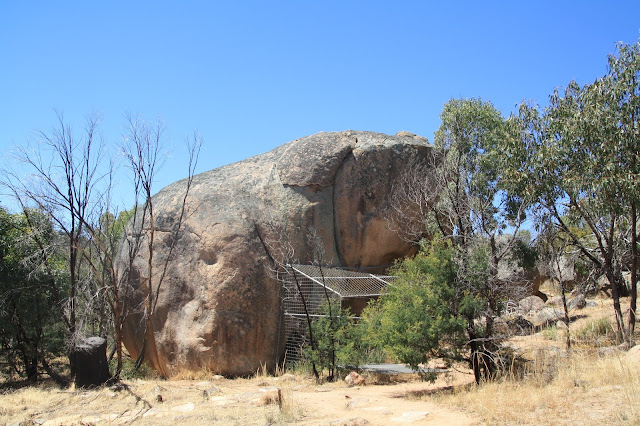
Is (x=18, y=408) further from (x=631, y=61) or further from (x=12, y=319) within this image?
(x=631, y=61)

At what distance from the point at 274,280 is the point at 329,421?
5.79 m

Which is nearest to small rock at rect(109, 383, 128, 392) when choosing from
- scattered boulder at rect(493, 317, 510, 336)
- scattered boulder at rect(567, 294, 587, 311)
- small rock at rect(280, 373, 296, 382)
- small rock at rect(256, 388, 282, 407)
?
small rock at rect(280, 373, 296, 382)

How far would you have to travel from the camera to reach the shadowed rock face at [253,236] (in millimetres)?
12766

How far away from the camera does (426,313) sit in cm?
897

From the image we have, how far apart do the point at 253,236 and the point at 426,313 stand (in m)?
5.72

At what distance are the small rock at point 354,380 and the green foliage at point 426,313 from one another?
6.31 ft

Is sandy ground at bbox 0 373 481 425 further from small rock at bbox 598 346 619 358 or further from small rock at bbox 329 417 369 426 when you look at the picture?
small rock at bbox 598 346 619 358

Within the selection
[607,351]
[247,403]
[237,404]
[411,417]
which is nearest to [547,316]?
[607,351]

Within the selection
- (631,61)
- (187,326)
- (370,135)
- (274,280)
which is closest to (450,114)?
(370,135)

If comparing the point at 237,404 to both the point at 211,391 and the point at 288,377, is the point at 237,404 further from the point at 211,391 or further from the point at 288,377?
the point at 288,377

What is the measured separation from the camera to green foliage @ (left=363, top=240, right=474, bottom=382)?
882 centimetres

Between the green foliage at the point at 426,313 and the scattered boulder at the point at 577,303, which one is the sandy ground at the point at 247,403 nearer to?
the green foliage at the point at 426,313

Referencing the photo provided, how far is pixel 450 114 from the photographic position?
1625 centimetres

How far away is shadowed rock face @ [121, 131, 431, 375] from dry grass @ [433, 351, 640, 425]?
18.4 ft
